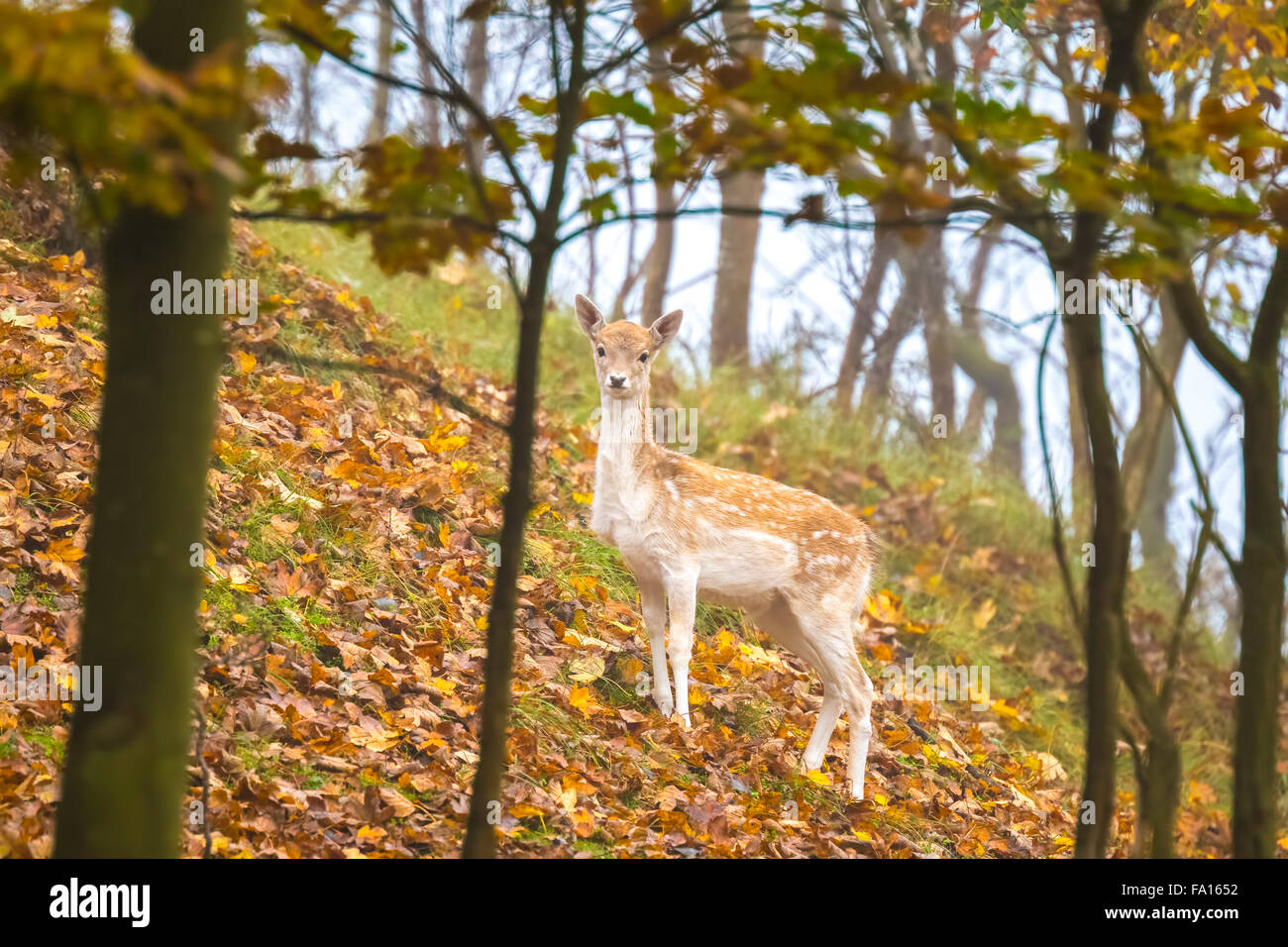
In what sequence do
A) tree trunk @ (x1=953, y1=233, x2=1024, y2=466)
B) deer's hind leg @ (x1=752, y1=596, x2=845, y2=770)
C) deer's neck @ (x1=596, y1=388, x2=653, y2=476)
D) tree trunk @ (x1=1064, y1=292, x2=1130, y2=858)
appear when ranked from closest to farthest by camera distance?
tree trunk @ (x1=1064, y1=292, x2=1130, y2=858), deer's neck @ (x1=596, y1=388, x2=653, y2=476), deer's hind leg @ (x1=752, y1=596, x2=845, y2=770), tree trunk @ (x1=953, y1=233, x2=1024, y2=466)

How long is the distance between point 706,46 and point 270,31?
1.53 meters

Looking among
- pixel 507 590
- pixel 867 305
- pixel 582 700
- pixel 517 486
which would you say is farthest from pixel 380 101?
pixel 507 590

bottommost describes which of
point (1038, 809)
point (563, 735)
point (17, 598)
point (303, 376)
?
point (1038, 809)

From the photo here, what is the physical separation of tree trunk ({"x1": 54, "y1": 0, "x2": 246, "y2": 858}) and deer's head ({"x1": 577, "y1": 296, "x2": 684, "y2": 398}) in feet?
13.7

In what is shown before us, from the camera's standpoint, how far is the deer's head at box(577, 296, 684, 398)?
781 cm

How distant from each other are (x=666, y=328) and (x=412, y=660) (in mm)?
2600

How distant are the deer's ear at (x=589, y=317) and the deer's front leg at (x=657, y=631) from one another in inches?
62.4

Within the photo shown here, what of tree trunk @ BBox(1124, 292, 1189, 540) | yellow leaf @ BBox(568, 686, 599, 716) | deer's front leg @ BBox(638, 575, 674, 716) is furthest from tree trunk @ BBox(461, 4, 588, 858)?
tree trunk @ BBox(1124, 292, 1189, 540)

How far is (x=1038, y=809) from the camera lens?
9078 millimetres

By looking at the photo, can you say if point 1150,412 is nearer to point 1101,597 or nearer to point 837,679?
point 837,679

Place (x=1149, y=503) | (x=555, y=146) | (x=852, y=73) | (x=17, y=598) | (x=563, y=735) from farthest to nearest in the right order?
(x=1149, y=503)
(x=563, y=735)
(x=17, y=598)
(x=555, y=146)
(x=852, y=73)

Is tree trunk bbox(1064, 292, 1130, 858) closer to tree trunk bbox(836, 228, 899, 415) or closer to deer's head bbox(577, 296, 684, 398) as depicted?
deer's head bbox(577, 296, 684, 398)
